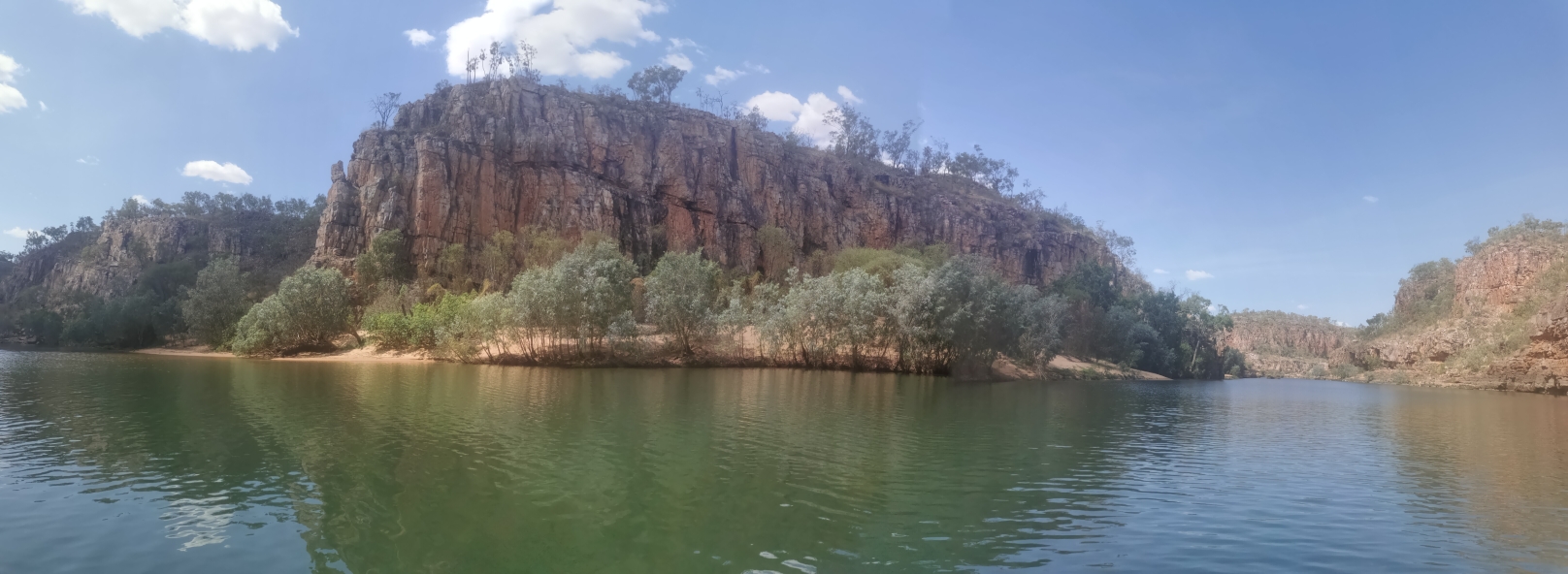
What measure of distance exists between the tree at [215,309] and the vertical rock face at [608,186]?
Result: 9791 millimetres

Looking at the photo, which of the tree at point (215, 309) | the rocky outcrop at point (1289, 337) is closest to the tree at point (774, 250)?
the tree at point (215, 309)

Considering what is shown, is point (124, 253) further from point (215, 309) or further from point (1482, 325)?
point (1482, 325)

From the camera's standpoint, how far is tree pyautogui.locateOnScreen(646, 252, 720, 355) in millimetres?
57188

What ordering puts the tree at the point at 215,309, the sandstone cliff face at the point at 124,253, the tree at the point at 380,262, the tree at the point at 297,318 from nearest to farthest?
the tree at the point at 297,318, the tree at the point at 215,309, the tree at the point at 380,262, the sandstone cliff face at the point at 124,253

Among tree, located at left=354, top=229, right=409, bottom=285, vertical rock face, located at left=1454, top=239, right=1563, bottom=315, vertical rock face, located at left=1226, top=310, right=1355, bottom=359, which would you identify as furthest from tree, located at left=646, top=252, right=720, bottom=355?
vertical rock face, located at left=1226, top=310, right=1355, bottom=359

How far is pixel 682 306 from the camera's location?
5706cm

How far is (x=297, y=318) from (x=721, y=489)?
61298mm

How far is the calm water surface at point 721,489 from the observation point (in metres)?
10.5

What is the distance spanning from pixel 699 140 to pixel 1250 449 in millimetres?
83398

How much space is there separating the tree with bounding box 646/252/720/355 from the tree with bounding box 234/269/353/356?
2856 centimetres

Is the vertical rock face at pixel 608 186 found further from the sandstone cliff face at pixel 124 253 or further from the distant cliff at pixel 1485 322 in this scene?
the distant cliff at pixel 1485 322

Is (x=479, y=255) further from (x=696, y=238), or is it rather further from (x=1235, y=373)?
(x=1235, y=373)

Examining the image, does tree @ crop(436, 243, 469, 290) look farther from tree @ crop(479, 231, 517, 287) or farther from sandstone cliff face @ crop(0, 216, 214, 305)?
sandstone cliff face @ crop(0, 216, 214, 305)

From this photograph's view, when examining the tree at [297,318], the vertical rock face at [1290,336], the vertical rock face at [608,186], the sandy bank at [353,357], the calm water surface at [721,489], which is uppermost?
the vertical rock face at [608,186]
